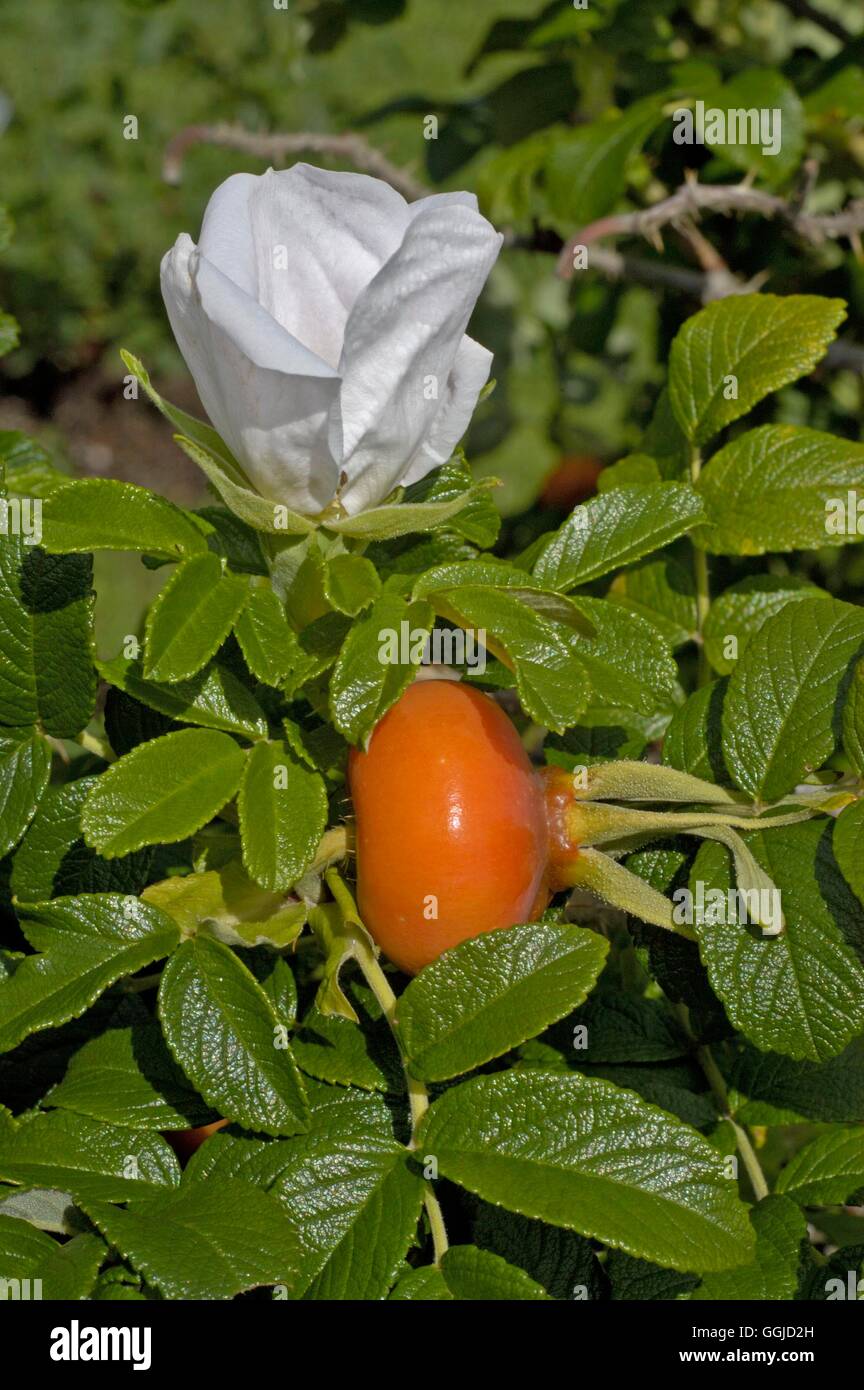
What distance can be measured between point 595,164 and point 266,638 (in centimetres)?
118

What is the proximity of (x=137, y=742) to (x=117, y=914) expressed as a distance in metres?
0.16

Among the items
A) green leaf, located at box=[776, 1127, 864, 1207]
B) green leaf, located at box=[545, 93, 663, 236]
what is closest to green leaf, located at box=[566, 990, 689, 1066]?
green leaf, located at box=[776, 1127, 864, 1207]

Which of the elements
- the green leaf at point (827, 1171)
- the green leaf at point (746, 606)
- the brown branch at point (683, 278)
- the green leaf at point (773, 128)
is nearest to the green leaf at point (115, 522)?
the green leaf at point (746, 606)

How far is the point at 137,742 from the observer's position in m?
1.01

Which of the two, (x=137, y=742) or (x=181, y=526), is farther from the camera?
(x=137, y=742)

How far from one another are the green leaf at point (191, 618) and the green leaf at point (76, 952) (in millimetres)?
173

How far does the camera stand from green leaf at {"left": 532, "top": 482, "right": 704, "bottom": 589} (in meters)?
1.02

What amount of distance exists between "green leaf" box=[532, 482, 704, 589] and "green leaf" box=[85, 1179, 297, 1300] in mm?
480

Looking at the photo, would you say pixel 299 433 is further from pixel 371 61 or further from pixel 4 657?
pixel 371 61

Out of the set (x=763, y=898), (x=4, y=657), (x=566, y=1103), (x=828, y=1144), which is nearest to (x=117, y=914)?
(x=4, y=657)

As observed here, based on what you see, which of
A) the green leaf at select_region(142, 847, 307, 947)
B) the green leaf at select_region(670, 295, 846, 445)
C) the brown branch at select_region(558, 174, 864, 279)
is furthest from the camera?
the brown branch at select_region(558, 174, 864, 279)

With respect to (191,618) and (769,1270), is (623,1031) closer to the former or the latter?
(769,1270)

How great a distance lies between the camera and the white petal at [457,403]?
905 mm

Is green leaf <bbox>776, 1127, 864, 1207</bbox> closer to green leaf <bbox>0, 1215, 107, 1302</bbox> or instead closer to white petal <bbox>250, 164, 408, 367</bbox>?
green leaf <bbox>0, 1215, 107, 1302</bbox>
